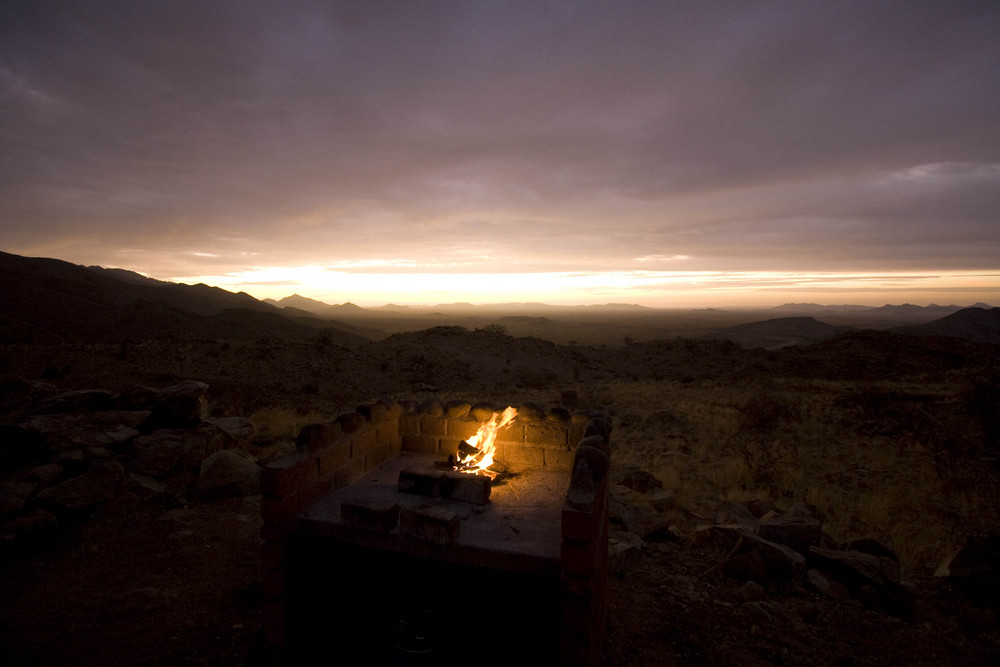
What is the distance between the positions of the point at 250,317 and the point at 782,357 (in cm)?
4889

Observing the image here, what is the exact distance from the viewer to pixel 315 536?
10.2 feet

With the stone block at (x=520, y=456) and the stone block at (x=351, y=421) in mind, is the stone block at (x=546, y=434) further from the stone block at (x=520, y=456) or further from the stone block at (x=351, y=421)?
the stone block at (x=351, y=421)

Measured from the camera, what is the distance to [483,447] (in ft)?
13.8

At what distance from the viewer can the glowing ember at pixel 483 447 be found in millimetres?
3979

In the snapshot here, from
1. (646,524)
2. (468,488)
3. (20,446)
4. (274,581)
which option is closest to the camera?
(274,581)

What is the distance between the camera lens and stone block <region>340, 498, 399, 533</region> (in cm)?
286

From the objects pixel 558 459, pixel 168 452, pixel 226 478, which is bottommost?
pixel 226 478

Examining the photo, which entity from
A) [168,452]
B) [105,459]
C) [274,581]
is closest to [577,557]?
[274,581]

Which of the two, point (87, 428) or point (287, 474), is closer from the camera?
point (287, 474)

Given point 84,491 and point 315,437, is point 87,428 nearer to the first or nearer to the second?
point 84,491

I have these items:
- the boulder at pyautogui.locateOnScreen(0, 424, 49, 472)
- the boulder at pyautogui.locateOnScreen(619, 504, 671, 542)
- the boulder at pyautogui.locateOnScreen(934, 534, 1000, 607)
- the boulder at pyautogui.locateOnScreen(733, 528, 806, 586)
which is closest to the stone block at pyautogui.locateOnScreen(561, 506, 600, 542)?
the boulder at pyautogui.locateOnScreen(733, 528, 806, 586)

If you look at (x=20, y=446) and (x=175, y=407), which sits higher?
(x=175, y=407)

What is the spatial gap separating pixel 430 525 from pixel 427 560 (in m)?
0.36

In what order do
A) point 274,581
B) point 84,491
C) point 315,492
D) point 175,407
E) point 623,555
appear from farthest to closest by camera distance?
point 175,407
point 84,491
point 623,555
point 315,492
point 274,581
